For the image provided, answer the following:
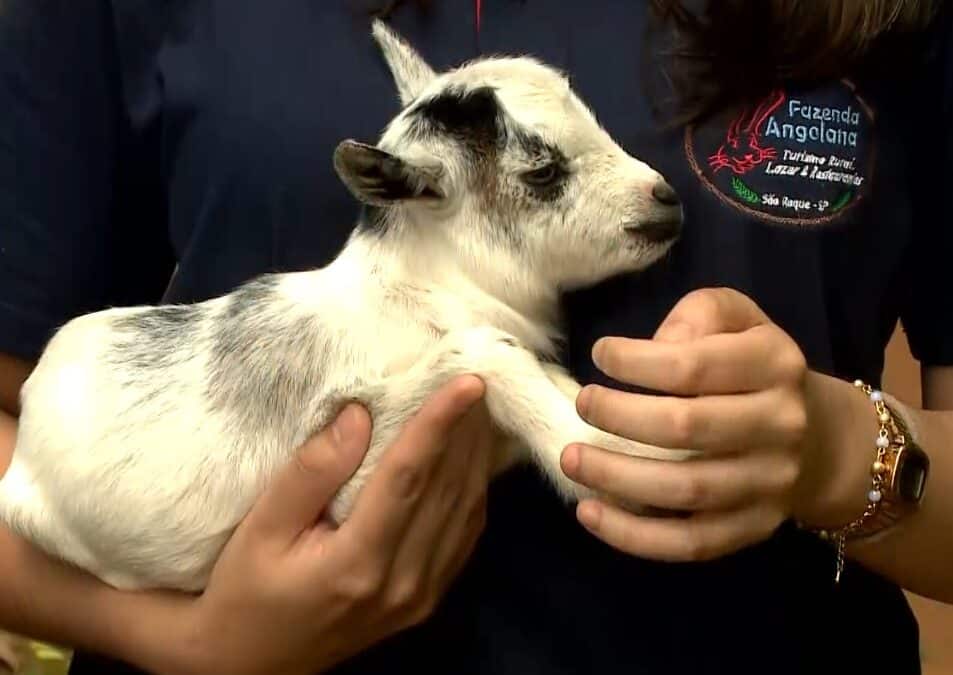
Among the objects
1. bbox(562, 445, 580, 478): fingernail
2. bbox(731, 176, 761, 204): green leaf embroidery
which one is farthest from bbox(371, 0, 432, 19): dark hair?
bbox(562, 445, 580, 478): fingernail

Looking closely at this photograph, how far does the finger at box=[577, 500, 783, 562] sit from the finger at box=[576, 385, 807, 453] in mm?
48

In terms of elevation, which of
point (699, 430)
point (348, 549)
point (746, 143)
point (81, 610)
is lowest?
point (81, 610)

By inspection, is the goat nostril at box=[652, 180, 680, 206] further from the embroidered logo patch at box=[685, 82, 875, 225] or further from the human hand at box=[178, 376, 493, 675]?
the human hand at box=[178, 376, 493, 675]

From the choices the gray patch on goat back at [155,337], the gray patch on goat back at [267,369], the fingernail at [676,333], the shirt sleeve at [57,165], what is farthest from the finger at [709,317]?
the shirt sleeve at [57,165]

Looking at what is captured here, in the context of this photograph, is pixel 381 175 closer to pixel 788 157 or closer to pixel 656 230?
pixel 656 230

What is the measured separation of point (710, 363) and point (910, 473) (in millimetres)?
217

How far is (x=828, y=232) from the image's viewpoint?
2.58 feet

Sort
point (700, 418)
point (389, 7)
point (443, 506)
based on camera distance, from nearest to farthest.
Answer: point (700, 418) → point (443, 506) → point (389, 7)

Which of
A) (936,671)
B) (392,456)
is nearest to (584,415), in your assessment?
(392,456)

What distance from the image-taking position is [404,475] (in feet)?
2.25

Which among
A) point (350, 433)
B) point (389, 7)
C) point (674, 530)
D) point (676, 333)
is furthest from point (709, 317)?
point (389, 7)

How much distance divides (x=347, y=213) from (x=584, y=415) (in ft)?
0.87

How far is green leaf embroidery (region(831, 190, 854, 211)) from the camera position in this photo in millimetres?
790

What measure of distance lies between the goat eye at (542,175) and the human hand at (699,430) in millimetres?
133
